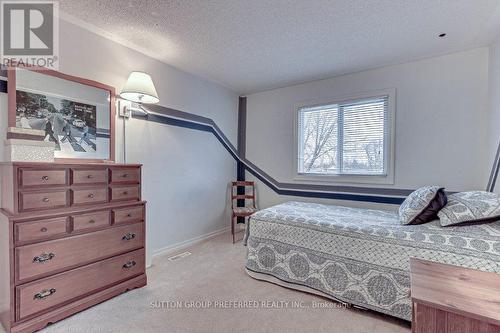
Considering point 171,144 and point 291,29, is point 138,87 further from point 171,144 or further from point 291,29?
point 291,29

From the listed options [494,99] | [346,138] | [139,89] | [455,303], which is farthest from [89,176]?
[494,99]

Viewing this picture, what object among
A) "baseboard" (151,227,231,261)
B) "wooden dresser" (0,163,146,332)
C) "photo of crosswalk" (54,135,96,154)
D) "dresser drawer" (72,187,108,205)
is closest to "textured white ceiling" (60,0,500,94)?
"photo of crosswalk" (54,135,96,154)

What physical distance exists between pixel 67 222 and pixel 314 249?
2072 mm

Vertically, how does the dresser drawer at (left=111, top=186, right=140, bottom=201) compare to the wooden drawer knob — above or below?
above

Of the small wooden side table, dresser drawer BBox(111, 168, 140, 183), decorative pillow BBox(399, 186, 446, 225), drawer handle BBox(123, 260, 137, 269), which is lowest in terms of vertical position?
drawer handle BBox(123, 260, 137, 269)

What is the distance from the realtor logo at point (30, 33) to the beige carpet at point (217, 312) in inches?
83.3

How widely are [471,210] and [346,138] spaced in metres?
1.81

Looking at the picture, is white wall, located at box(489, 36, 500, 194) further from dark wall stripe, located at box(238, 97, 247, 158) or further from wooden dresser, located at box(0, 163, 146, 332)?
wooden dresser, located at box(0, 163, 146, 332)

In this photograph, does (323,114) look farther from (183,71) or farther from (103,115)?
(103,115)

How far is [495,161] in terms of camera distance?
7.74 ft

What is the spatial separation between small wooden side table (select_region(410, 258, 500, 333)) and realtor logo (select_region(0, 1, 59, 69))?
302cm

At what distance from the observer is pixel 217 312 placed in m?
1.91

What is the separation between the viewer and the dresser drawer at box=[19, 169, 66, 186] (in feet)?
5.26

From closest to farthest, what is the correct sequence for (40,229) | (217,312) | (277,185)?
1. (40,229)
2. (217,312)
3. (277,185)
